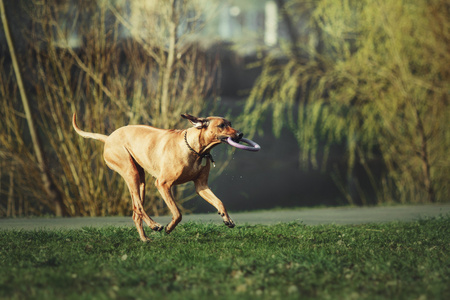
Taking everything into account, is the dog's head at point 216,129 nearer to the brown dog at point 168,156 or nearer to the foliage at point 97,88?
the brown dog at point 168,156

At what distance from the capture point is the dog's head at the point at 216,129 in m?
6.85

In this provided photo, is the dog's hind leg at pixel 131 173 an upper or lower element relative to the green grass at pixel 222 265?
upper

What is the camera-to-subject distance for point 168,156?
7203 mm

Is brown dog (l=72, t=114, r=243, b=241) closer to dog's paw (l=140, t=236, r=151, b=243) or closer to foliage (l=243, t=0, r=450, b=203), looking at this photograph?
dog's paw (l=140, t=236, r=151, b=243)

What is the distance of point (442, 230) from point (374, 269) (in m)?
3.77

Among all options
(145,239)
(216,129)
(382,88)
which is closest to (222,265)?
(216,129)

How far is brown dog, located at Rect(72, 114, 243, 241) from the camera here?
22.9ft

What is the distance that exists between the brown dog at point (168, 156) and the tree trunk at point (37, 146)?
4556 mm

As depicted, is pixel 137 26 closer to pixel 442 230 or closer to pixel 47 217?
pixel 47 217

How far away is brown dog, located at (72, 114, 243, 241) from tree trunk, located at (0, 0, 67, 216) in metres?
4.56

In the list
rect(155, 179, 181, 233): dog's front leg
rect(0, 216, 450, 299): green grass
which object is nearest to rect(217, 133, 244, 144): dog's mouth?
rect(155, 179, 181, 233): dog's front leg

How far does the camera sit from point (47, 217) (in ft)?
38.0

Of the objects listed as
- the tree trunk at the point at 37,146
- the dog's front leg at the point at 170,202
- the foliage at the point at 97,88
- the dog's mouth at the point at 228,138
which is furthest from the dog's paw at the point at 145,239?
the tree trunk at the point at 37,146

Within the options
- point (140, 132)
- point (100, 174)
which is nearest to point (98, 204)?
point (100, 174)
